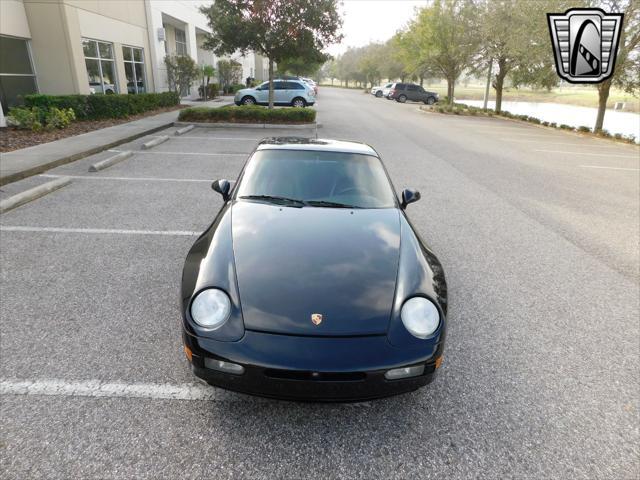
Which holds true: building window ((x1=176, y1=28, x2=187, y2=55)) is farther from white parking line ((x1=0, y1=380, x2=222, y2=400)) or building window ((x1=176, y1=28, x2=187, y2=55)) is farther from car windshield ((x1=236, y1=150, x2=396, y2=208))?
white parking line ((x1=0, y1=380, x2=222, y2=400))

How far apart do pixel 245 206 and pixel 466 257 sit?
293 cm

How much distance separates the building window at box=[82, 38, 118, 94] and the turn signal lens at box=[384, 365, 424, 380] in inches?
696

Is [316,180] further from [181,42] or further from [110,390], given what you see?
[181,42]

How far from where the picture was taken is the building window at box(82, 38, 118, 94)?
1577cm

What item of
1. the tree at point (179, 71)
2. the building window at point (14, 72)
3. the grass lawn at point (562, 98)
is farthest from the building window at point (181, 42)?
the grass lawn at point (562, 98)

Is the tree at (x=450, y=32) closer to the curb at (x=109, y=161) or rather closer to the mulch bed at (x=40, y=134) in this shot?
the mulch bed at (x=40, y=134)

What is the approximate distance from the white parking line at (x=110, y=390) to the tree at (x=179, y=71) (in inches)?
927

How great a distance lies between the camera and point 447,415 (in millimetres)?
2525

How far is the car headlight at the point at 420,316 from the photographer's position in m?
2.32

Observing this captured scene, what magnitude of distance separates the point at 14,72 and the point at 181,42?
17883mm

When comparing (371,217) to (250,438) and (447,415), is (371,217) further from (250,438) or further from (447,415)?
(250,438)

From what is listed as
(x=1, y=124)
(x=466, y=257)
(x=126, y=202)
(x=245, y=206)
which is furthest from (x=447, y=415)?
(x=1, y=124)

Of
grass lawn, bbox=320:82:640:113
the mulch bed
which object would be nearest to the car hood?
the mulch bed

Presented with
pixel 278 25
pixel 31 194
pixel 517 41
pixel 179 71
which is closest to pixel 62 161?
pixel 31 194
